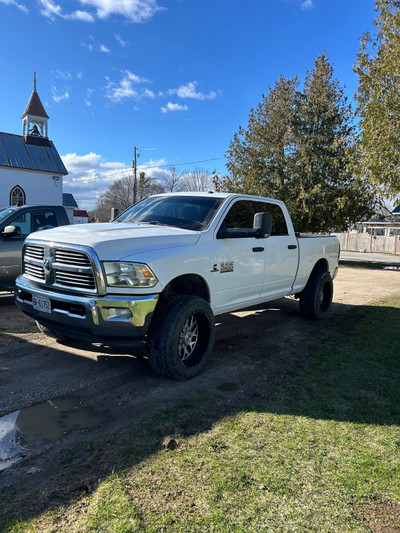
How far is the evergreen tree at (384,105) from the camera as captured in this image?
10.8 meters

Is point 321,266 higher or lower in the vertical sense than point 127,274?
lower

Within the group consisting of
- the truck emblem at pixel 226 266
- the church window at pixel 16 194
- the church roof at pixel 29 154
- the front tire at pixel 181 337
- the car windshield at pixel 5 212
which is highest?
the church roof at pixel 29 154

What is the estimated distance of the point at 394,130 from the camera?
1073cm

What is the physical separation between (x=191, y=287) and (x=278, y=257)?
5.99ft

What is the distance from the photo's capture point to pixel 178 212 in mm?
5016

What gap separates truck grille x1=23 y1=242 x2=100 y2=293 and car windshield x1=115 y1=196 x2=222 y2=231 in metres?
1.37

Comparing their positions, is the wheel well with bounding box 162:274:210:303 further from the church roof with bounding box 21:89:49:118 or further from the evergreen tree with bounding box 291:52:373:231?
the church roof with bounding box 21:89:49:118

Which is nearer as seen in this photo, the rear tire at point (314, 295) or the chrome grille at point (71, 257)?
the chrome grille at point (71, 257)

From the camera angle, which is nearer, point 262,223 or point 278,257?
point 262,223

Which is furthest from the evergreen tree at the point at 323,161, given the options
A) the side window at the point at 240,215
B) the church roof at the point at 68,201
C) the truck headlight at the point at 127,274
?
the church roof at the point at 68,201

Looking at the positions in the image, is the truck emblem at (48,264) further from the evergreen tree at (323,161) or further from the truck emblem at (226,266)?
the evergreen tree at (323,161)

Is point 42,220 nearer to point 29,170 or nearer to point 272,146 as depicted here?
point 272,146

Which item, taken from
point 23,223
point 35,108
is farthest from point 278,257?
point 35,108

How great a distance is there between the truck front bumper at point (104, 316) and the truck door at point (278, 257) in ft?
7.78
